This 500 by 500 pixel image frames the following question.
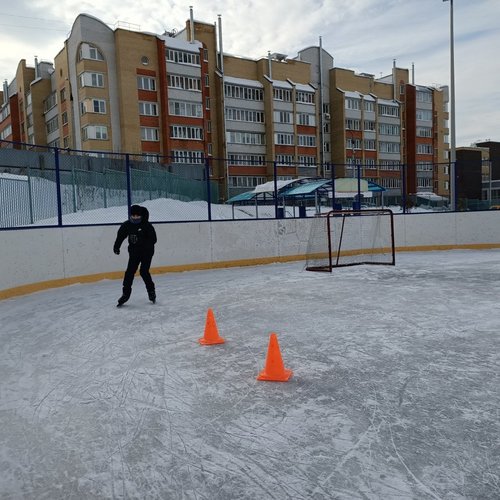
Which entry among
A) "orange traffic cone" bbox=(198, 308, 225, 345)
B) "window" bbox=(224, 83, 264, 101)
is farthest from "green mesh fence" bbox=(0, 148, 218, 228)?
"window" bbox=(224, 83, 264, 101)

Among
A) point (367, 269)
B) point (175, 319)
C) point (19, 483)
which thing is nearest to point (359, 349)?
point (175, 319)

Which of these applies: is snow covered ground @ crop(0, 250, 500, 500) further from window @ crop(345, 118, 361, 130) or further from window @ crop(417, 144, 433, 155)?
window @ crop(417, 144, 433, 155)

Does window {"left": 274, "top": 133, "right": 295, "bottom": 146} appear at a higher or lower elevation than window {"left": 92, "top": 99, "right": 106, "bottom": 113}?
lower

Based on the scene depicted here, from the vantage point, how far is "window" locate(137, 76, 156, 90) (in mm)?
43750

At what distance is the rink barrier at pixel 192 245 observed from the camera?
9195 mm

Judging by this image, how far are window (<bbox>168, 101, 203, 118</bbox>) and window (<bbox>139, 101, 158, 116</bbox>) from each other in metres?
1.37

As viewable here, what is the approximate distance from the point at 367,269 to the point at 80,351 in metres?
8.63

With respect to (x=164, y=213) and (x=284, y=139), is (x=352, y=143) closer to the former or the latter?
(x=284, y=139)

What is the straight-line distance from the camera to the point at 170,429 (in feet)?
10.3

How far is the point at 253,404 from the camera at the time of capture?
3514 mm

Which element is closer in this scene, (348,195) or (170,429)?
(170,429)

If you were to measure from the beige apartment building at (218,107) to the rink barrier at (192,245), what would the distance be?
14971mm

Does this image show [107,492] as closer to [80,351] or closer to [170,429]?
[170,429]

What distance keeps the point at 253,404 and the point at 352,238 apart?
12.6 meters
